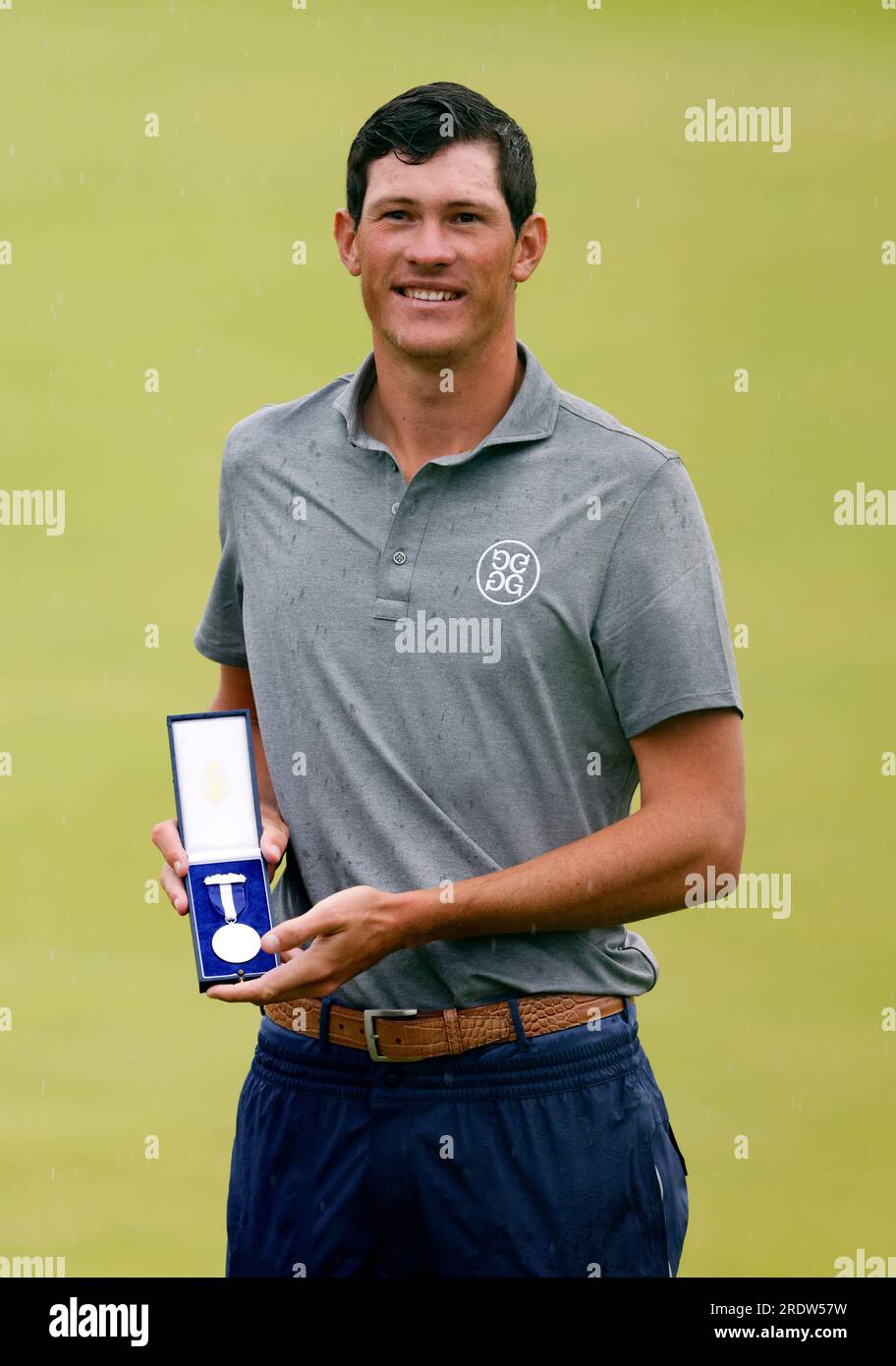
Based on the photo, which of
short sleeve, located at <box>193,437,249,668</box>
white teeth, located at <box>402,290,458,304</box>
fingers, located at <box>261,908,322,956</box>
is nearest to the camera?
fingers, located at <box>261,908,322,956</box>

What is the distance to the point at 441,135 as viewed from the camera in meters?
1.69

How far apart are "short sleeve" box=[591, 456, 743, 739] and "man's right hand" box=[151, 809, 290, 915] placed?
0.34 meters

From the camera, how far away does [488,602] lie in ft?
5.44

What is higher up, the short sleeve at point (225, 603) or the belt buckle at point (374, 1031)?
the short sleeve at point (225, 603)

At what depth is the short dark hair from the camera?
1693mm

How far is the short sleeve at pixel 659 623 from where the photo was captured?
5.41 ft

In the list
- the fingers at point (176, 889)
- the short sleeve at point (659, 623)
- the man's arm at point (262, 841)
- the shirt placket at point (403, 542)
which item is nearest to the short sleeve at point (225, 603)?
the man's arm at point (262, 841)

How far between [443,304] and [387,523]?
209mm

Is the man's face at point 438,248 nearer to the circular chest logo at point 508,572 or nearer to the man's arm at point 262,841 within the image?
the circular chest logo at point 508,572

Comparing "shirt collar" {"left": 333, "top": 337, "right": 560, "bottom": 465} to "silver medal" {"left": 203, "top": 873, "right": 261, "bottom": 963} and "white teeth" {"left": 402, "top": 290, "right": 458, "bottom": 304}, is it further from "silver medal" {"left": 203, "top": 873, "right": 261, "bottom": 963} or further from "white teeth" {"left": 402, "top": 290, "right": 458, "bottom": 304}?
"silver medal" {"left": 203, "top": 873, "right": 261, "bottom": 963}

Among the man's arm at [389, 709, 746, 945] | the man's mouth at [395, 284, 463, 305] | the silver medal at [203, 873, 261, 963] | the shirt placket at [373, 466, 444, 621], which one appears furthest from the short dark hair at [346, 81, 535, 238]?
the silver medal at [203, 873, 261, 963]

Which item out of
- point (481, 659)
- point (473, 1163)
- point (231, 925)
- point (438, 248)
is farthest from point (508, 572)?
point (473, 1163)
